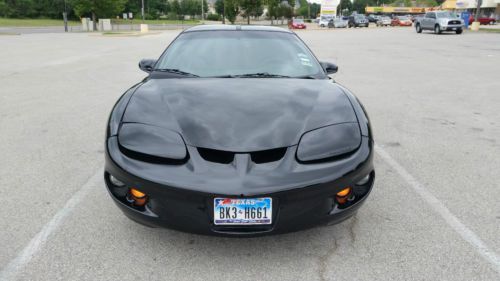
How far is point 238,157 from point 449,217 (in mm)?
1830

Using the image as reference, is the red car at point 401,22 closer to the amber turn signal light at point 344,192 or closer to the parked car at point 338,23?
the parked car at point 338,23

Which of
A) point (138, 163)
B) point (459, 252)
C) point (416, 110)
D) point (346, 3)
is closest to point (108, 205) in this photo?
point (138, 163)

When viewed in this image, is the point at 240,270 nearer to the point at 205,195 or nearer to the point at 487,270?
the point at 205,195

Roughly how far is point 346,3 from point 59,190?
515ft

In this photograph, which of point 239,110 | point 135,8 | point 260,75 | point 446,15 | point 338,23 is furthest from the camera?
point 135,8

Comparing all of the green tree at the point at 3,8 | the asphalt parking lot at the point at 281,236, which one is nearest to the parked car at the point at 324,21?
the green tree at the point at 3,8

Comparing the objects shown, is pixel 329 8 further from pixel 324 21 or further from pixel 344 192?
pixel 344 192

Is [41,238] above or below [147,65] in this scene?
below

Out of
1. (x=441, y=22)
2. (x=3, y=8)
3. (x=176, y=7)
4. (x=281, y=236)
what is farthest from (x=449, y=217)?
(x=176, y=7)

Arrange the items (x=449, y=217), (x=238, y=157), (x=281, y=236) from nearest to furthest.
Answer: (x=238, y=157) < (x=281, y=236) < (x=449, y=217)

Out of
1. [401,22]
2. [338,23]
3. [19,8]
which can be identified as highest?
[19,8]

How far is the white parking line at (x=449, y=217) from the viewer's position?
2.71 meters

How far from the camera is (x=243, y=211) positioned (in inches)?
92.0

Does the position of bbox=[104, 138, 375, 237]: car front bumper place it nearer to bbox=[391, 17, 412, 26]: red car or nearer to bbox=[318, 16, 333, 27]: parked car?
bbox=[318, 16, 333, 27]: parked car
